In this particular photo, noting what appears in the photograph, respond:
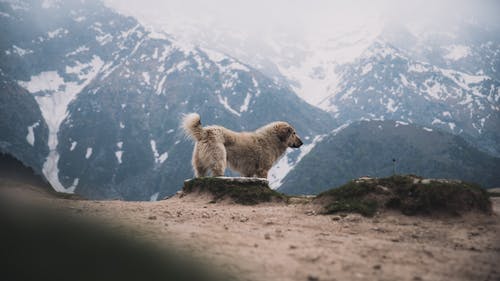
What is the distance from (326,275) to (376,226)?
4374mm

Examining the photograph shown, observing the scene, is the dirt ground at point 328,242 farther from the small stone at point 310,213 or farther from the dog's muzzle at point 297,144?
the dog's muzzle at point 297,144

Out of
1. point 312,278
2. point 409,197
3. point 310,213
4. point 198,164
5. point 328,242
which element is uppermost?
point 198,164

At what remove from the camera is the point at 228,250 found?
7375 millimetres

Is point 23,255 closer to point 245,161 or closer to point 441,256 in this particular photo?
point 441,256

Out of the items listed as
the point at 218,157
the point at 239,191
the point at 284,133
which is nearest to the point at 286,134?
the point at 284,133

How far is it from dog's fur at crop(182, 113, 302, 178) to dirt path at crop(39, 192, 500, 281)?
4.53 metres

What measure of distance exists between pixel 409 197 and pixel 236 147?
26.1 feet

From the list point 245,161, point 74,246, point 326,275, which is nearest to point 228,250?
point 326,275

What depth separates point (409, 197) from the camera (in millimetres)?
11461

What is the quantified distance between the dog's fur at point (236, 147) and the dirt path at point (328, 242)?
453cm

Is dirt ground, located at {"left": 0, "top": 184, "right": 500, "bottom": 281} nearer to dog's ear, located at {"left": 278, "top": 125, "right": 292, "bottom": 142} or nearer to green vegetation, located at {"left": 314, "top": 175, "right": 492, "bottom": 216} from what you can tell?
green vegetation, located at {"left": 314, "top": 175, "right": 492, "bottom": 216}

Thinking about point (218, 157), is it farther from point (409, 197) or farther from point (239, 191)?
point (409, 197)

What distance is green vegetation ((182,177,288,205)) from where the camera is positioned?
14.7 m

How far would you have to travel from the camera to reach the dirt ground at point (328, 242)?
6582mm
